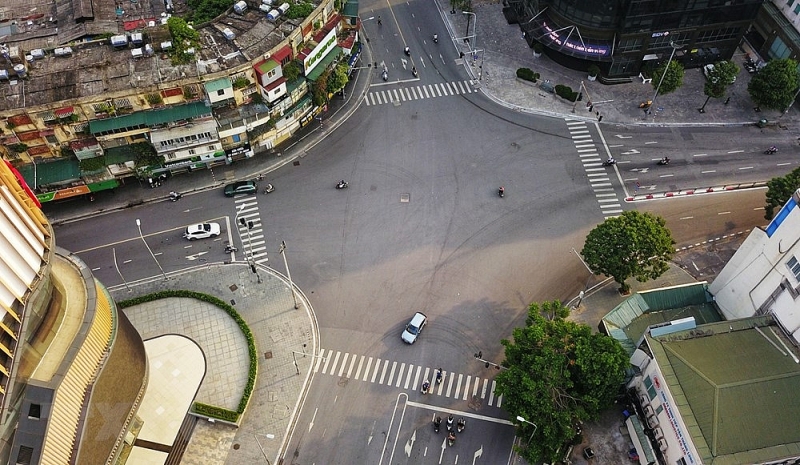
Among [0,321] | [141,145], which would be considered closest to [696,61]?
[141,145]

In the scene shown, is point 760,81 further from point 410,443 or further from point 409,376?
point 410,443

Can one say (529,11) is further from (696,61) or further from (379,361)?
(379,361)

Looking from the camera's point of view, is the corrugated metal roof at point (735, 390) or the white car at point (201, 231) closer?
the corrugated metal roof at point (735, 390)

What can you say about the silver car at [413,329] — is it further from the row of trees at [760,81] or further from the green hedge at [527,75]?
the row of trees at [760,81]

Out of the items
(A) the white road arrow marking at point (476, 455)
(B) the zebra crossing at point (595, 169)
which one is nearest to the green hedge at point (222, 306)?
(A) the white road arrow marking at point (476, 455)

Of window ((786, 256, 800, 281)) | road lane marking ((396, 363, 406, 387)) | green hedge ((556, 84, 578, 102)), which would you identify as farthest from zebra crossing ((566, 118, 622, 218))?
road lane marking ((396, 363, 406, 387))

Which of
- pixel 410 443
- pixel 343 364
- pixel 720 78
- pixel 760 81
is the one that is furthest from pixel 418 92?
pixel 410 443

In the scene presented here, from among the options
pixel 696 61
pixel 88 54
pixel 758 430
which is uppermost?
pixel 88 54
